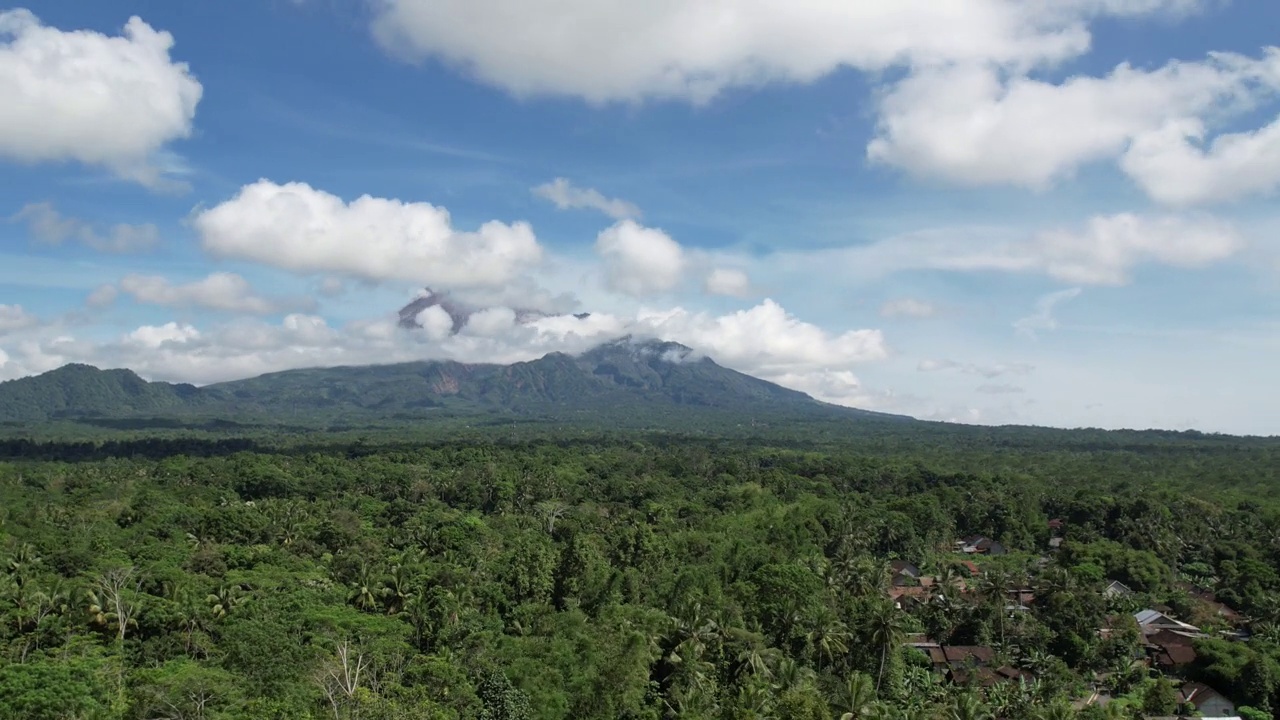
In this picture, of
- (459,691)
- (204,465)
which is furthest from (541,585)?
(204,465)

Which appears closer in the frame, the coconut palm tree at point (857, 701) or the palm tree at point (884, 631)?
the coconut palm tree at point (857, 701)

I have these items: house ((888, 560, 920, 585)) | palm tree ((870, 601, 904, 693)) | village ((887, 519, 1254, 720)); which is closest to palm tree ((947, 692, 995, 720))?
village ((887, 519, 1254, 720))

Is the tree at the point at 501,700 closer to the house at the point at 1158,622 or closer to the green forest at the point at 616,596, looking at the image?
the green forest at the point at 616,596

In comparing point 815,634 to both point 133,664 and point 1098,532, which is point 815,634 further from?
point 1098,532

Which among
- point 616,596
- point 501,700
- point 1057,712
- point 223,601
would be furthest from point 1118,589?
point 223,601

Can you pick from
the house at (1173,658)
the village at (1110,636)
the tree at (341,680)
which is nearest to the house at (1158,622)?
the village at (1110,636)

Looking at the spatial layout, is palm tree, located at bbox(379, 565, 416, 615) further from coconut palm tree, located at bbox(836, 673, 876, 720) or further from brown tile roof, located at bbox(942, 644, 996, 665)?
brown tile roof, located at bbox(942, 644, 996, 665)
